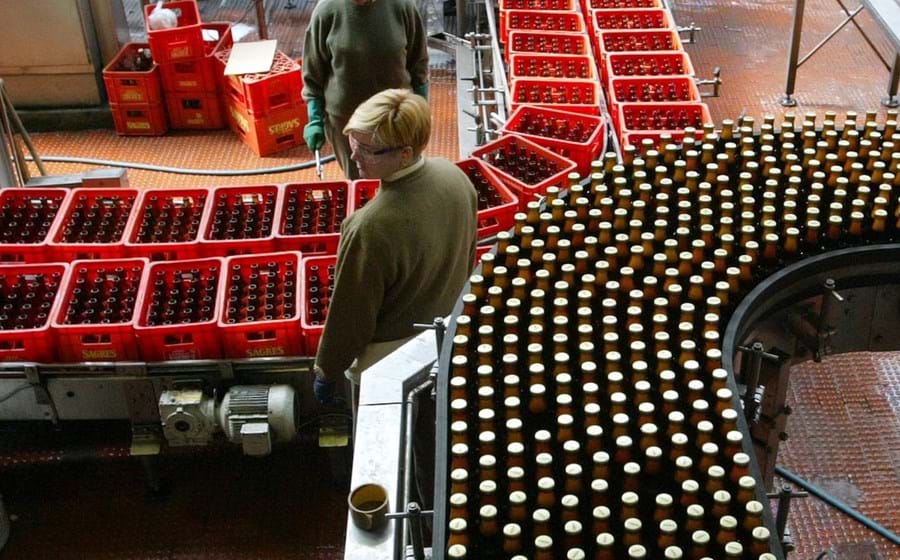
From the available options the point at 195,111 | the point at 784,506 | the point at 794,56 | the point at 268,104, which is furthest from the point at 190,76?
the point at 784,506

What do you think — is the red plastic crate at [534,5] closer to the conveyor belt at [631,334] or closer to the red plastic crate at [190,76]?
the red plastic crate at [190,76]

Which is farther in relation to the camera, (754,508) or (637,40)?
(637,40)

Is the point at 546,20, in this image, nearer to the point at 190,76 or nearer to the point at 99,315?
the point at 190,76

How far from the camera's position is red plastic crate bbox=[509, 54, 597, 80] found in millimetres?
4809

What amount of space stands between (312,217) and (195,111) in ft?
9.50

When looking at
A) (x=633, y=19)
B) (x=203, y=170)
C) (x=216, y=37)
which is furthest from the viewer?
(x=216, y=37)

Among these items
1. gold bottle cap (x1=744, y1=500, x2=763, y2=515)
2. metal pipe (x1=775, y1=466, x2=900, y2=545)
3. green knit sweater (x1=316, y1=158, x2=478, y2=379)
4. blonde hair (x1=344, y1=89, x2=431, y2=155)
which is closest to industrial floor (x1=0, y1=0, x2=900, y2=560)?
metal pipe (x1=775, y1=466, x2=900, y2=545)

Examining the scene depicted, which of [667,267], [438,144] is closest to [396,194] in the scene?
[667,267]

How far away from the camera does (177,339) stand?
12.2 feet

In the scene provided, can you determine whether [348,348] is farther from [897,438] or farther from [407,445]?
[897,438]

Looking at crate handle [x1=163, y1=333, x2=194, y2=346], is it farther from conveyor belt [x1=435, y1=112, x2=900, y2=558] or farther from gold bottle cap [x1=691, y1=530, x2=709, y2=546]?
gold bottle cap [x1=691, y1=530, x2=709, y2=546]

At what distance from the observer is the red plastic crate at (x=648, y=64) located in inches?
185

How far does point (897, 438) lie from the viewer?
14.2 ft

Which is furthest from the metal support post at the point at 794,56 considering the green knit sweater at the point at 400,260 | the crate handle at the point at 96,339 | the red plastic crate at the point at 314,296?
the crate handle at the point at 96,339
